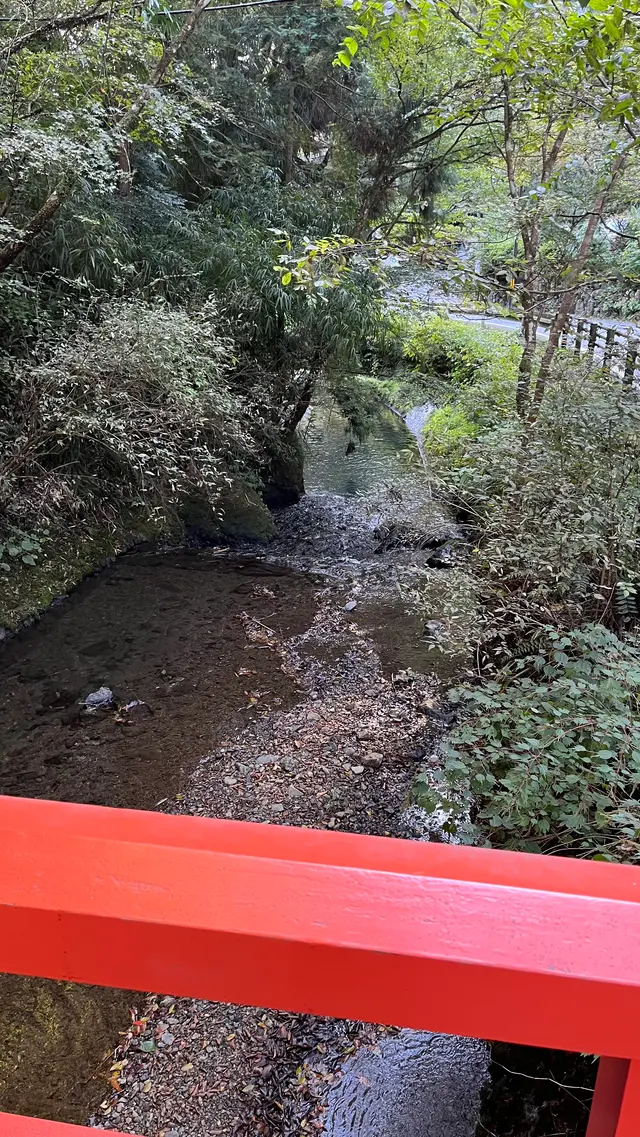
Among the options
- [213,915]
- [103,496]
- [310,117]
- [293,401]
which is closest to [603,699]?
[213,915]

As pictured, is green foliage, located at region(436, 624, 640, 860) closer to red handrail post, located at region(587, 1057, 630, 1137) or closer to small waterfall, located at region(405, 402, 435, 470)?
red handrail post, located at region(587, 1057, 630, 1137)

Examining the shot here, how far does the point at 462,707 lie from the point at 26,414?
13.8 ft

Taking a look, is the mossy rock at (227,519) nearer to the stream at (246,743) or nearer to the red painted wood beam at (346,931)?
the stream at (246,743)

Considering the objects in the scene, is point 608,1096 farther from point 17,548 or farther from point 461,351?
point 461,351

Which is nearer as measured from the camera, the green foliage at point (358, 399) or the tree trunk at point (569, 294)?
the tree trunk at point (569, 294)

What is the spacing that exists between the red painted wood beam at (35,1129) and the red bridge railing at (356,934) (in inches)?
9.2

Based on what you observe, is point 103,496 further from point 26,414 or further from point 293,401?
point 293,401

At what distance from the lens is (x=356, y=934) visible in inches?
20.0

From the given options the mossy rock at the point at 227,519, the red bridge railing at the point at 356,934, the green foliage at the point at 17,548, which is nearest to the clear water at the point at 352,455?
the mossy rock at the point at 227,519

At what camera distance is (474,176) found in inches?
361

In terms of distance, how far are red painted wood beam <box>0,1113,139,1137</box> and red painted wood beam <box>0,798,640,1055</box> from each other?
0.23 metres

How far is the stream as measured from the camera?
248 centimetres

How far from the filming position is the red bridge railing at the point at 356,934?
497mm

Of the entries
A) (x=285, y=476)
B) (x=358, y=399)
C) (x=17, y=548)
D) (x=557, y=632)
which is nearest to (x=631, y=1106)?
(x=557, y=632)
